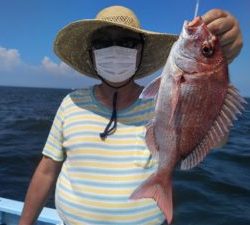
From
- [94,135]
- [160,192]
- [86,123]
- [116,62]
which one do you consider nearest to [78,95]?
[86,123]

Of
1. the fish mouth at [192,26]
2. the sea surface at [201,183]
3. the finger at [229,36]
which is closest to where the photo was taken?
the fish mouth at [192,26]

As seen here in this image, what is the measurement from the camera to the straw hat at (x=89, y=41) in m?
2.70

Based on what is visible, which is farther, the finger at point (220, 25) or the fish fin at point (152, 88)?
the fish fin at point (152, 88)

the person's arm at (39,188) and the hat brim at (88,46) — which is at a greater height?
the hat brim at (88,46)

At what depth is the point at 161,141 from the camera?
2211mm

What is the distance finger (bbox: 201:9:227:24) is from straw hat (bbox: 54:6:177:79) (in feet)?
2.01

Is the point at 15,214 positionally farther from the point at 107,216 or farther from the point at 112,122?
the point at 112,122

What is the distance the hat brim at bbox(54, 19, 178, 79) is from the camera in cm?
277

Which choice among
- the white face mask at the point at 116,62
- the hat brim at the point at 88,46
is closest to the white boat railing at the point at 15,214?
the hat brim at the point at 88,46

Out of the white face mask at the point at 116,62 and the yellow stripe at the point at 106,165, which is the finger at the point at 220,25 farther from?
the yellow stripe at the point at 106,165

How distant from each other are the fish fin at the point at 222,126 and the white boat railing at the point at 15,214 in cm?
255

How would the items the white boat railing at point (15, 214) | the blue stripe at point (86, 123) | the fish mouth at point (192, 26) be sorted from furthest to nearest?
the white boat railing at point (15, 214) → the blue stripe at point (86, 123) → the fish mouth at point (192, 26)

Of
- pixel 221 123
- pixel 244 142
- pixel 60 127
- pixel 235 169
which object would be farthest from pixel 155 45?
pixel 244 142

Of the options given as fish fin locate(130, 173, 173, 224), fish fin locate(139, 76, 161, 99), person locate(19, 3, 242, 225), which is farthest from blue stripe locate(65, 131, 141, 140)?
fish fin locate(139, 76, 161, 99)
